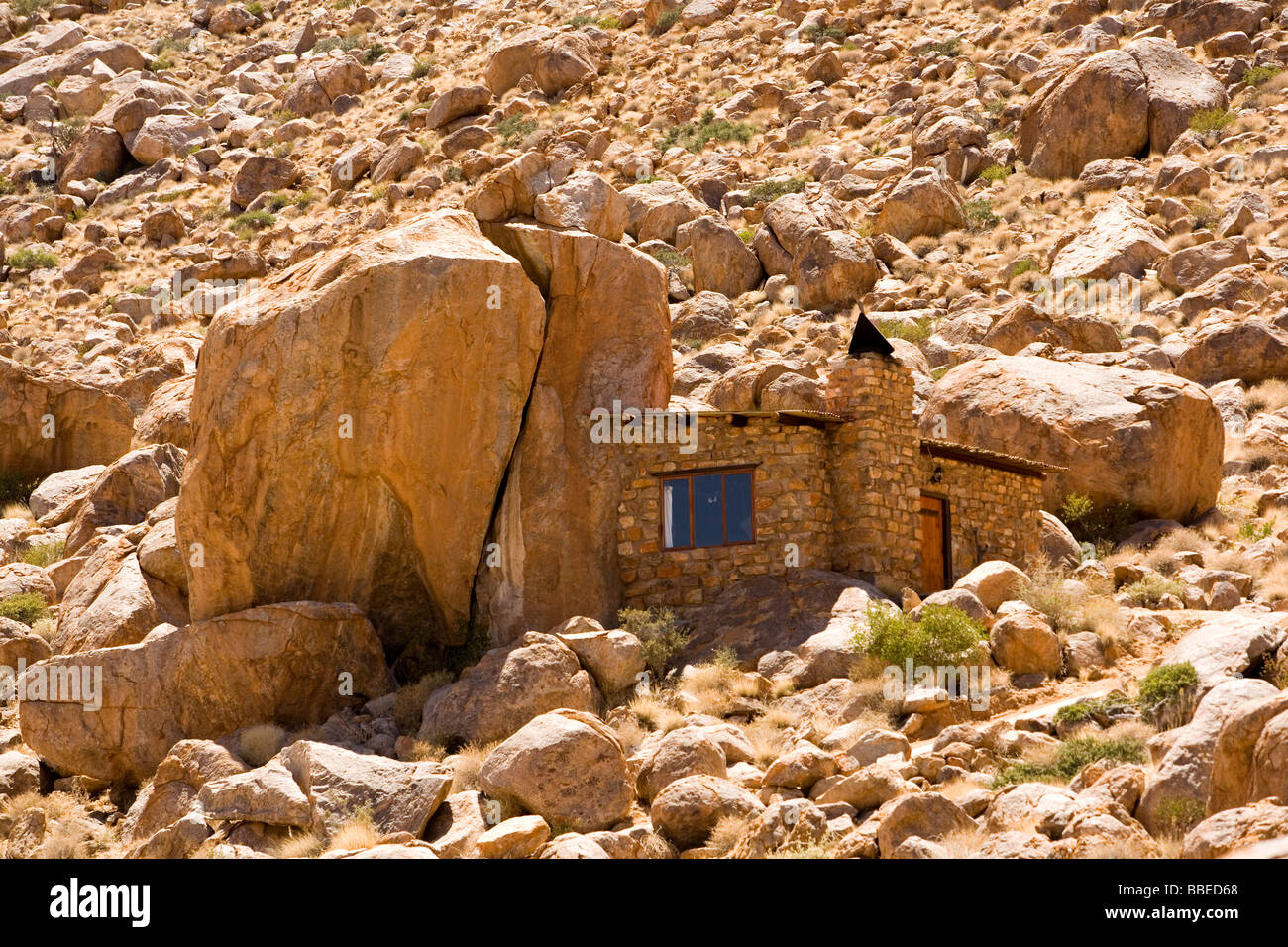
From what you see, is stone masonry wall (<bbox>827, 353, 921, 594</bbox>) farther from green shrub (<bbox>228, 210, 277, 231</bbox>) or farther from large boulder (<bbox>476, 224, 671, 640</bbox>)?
green shrub (<bbox>228, 210, 277, 231</bbox>)

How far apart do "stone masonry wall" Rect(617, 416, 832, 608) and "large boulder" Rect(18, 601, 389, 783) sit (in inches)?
155

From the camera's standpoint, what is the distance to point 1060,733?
1317 centimetres

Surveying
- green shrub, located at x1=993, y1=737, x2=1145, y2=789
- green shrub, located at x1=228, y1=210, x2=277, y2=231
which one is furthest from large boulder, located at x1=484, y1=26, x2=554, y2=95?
green shrub, located at x1=993, y1=737, x2=1145, y2=789

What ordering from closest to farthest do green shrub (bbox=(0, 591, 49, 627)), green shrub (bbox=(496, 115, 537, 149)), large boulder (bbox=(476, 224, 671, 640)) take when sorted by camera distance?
1. large boulder (bbox=(476, 224, 671, 640))
2. green shrub (bbox=(0, 591, 49, 627))
3. green shrub (bbox=(496, 115, 537, 149))

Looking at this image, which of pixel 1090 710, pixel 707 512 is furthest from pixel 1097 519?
pixel 1090 710

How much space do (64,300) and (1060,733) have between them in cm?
3407

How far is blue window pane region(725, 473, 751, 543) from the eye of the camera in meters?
18.9

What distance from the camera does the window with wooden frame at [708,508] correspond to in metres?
18.9

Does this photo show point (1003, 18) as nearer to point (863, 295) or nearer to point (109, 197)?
point (863, 295)

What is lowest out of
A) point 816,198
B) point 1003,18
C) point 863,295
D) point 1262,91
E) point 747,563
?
point 747,563

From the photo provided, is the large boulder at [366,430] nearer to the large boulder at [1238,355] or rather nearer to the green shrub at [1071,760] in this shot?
the green shrub at [1071,760]

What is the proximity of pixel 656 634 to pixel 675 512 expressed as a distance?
7.13 ft
